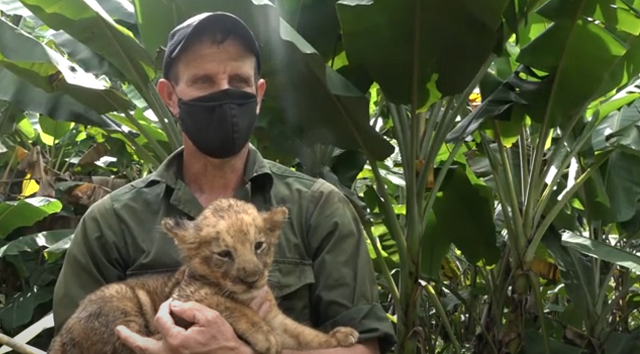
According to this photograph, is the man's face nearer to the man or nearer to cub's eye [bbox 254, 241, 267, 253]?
the man

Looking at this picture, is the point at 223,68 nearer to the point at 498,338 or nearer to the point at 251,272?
the point at 251,272

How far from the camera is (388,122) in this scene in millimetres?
4527

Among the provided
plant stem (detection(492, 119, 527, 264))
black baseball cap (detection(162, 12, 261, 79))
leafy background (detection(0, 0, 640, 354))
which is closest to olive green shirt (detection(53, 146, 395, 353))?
Result: black baseball cap (detection(162, 12, 261, 79))

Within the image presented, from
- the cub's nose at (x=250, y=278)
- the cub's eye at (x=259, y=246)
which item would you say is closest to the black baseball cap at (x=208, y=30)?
the cub's eye at (x=259, y=246)

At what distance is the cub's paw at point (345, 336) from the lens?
227 cm

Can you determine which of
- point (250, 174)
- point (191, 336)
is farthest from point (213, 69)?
point (191, 336)

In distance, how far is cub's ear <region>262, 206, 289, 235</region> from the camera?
2232mm

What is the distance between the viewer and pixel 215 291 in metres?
2.18

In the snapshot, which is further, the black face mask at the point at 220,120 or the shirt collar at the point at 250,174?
the shirt collar at the point at 250,174

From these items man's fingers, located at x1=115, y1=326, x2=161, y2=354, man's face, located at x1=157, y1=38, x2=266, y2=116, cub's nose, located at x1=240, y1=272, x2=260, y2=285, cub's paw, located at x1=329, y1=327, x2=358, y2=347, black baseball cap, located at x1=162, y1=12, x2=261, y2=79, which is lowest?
cub's paw, located at x1=329, y1=327, x2=358, y2=347

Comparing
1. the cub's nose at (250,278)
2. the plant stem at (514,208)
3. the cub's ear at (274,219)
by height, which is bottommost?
the plant stem at (514,208)

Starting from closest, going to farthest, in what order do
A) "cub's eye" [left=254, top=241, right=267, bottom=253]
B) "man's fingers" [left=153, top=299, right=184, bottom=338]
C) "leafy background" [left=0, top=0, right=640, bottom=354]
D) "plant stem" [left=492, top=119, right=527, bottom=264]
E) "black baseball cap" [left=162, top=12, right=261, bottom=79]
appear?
"man's fingers" [left=153, top=299, right=184, bottom=338], "cub's eye" [left=254, top=241, right=267, bottom=253], "black baseball cap" [left=162, top=12, right=261, bottom=79], "leafy background" [left=0, top=0, right=640, bottom=354], "plant stem" [left=492, top=119, right=527, bottom=264]

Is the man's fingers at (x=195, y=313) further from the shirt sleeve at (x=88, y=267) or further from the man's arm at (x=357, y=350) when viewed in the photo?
the shirt sleeve at (x=88, y=267)

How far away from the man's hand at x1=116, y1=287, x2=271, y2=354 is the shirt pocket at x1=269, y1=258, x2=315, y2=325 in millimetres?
320
